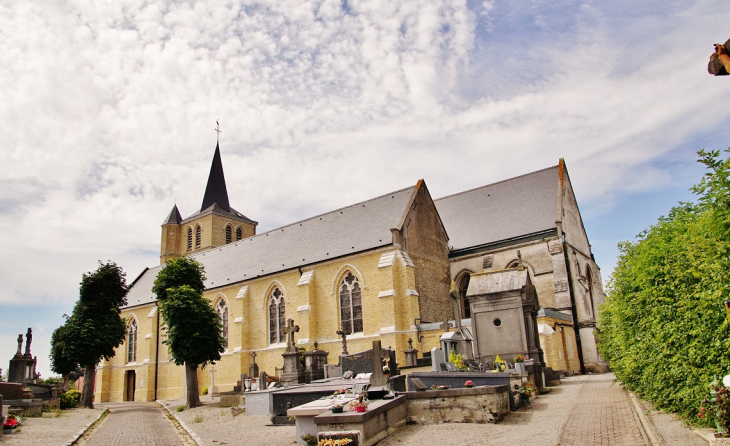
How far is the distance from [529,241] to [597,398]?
591 inches

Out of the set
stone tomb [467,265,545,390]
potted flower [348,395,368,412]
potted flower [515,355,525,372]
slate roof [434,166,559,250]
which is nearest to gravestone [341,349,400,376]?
stone tomb [467,265,545,390]

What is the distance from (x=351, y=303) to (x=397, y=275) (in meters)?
3.25

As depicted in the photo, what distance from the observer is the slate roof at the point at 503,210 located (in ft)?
92.0

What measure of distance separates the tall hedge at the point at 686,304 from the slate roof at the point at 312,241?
55.8ft

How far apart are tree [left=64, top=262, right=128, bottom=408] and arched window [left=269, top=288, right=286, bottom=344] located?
7.76m

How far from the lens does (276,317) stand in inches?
1187

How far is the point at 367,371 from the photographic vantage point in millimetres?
16250

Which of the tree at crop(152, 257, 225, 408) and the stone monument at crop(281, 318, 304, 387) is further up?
the tree at crop(152, 257, 225, 408)

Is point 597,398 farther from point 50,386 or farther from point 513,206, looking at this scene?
point 50,386

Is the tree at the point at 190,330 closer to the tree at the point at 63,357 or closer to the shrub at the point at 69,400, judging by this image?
the shrub at the point at 69,400

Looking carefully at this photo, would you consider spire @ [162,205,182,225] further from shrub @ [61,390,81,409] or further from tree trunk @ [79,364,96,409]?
shrub @ [61,390,81,409]

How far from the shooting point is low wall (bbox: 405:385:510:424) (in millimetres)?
9398

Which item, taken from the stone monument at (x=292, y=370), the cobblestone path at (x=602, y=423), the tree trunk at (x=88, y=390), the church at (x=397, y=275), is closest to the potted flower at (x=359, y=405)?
the cobblestone path at (x=602, y=423)

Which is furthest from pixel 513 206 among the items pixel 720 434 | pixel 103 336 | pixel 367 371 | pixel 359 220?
pixel 720 434
